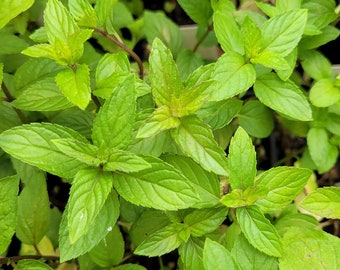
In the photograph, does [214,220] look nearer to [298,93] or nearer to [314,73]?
[298,93]

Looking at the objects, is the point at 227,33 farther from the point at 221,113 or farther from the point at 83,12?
the point at 83,12

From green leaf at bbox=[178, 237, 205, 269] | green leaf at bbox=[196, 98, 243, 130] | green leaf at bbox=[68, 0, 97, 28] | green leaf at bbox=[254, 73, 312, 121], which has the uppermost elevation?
green leaf at bbox=[68, 0, 97, 28]

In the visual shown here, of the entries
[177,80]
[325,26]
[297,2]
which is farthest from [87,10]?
[325,26]

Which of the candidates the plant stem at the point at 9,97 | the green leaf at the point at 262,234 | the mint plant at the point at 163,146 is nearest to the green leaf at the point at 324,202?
the mint plant at the point at 163,146

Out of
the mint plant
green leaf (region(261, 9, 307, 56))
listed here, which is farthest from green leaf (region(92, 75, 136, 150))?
green leaf (region(261, 9, 307, 56))

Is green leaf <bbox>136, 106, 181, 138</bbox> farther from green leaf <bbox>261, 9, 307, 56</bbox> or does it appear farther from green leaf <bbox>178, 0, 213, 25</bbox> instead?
green leaf <bbox>178, 0, 213, 25</bbox>

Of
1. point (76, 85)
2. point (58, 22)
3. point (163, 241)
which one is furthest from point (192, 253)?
point (58, 22)
